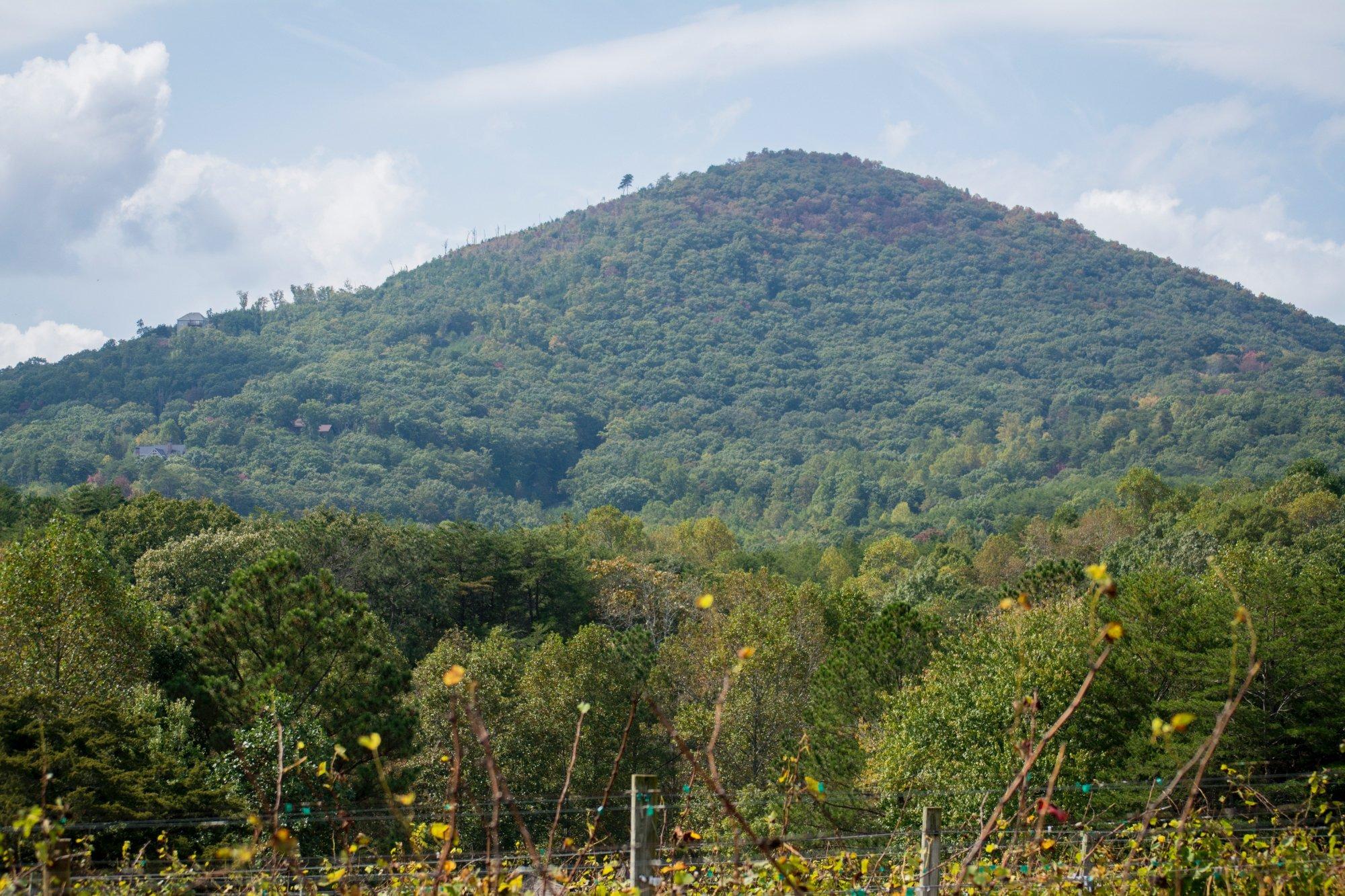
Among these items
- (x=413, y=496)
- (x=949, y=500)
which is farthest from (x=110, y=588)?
(x=949, y=500)

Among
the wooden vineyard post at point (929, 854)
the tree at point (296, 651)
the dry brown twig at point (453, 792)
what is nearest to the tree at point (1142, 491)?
the tree at point (296, 651)

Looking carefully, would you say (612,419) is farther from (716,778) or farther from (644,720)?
(716,778)

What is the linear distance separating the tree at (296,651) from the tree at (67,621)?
4.01ft

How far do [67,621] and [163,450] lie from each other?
11428cm

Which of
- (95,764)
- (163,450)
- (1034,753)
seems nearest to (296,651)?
(95,764)

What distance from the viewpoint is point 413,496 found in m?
125

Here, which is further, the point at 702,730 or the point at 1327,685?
the point at 702,730

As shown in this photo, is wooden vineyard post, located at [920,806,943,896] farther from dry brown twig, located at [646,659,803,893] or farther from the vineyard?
dry brown twig, located at [646,659,803,893]

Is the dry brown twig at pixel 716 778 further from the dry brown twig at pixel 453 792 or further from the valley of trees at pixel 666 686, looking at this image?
the dry brown twig at pixel 453 792

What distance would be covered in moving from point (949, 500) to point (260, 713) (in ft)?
373

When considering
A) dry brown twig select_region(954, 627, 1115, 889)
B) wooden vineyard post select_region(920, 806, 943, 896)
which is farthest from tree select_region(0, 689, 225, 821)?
dry brown twig select_region(954, 627, 1115, 889)

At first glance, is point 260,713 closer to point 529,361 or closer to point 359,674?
point 359,674

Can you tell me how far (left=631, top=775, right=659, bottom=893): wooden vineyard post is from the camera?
13.8 feet

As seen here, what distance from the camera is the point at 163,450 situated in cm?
12631
